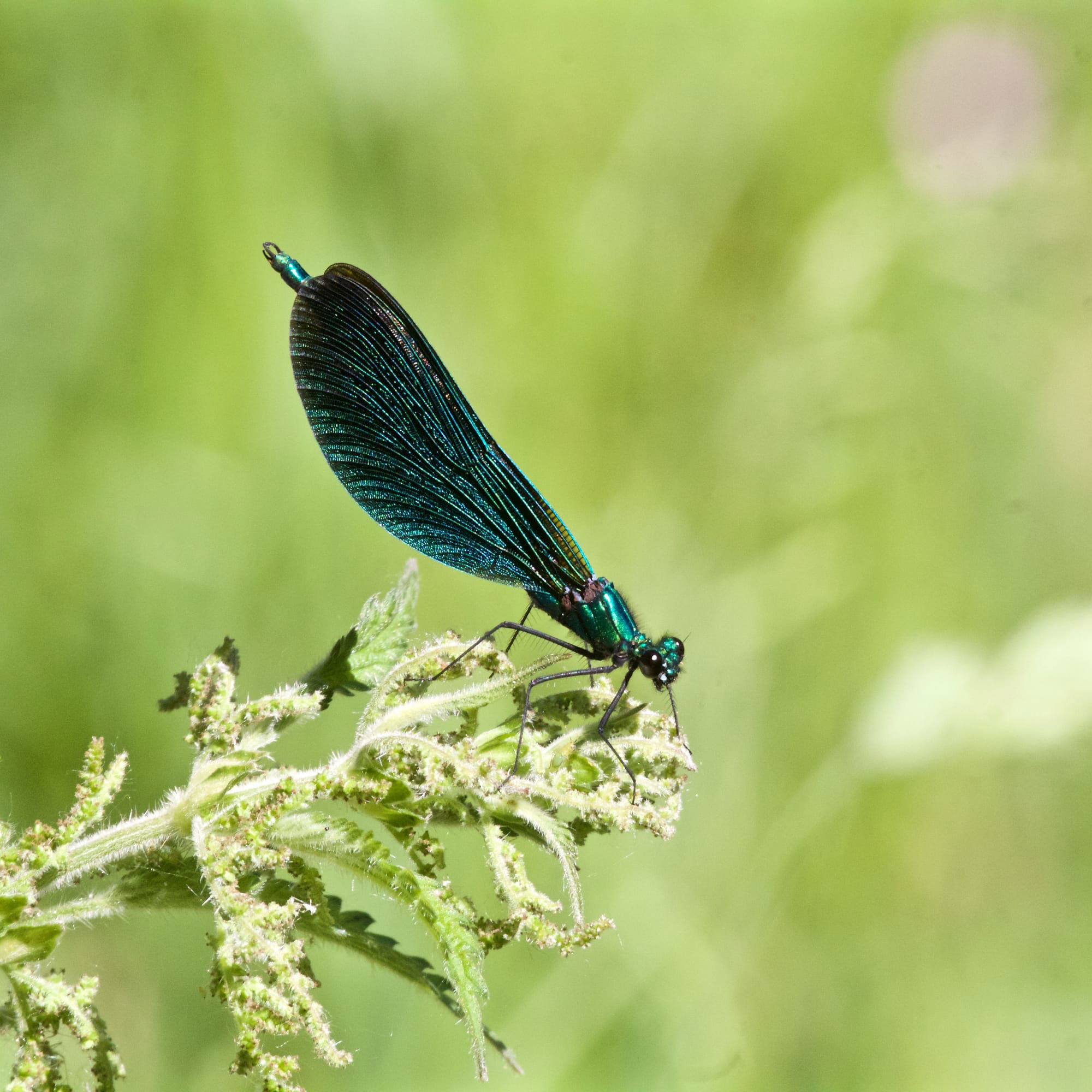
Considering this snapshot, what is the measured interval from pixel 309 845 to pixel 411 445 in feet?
3.48

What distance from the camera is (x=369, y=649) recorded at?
79.1 inches

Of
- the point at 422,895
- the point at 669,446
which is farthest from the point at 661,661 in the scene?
the point at 669,446

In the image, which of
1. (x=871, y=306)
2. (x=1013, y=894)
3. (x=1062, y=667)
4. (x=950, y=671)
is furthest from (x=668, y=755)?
(x=871, y=306)

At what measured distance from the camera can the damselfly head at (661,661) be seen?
2.48 metres

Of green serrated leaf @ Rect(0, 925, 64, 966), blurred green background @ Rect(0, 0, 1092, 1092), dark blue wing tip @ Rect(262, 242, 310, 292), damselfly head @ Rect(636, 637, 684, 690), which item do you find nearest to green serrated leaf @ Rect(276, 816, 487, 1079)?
green serrated leaf @ Rect(0, 925, 64, 966)

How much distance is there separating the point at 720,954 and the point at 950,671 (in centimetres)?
159

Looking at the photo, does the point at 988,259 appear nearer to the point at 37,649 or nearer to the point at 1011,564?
the point at 1011,564

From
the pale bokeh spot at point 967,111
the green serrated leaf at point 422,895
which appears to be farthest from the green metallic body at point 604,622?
the pale bokeh spot at point 967,111

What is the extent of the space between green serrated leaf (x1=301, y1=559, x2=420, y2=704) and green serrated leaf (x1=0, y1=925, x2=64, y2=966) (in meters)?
0.59

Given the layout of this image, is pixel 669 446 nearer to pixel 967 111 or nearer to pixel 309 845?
pixel 967 111

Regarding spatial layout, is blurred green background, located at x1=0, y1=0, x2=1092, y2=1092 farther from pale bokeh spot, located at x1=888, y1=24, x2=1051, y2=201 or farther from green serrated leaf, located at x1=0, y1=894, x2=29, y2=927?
green serrated leaf, located at x1=0, y1=894, x2=29, y2=927

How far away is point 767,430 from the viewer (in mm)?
5191

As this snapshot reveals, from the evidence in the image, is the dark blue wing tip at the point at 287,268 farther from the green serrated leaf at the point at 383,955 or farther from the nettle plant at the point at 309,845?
the green serrated leaf at the point at 383,955

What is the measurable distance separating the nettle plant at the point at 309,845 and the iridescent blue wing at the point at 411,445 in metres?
0.69
